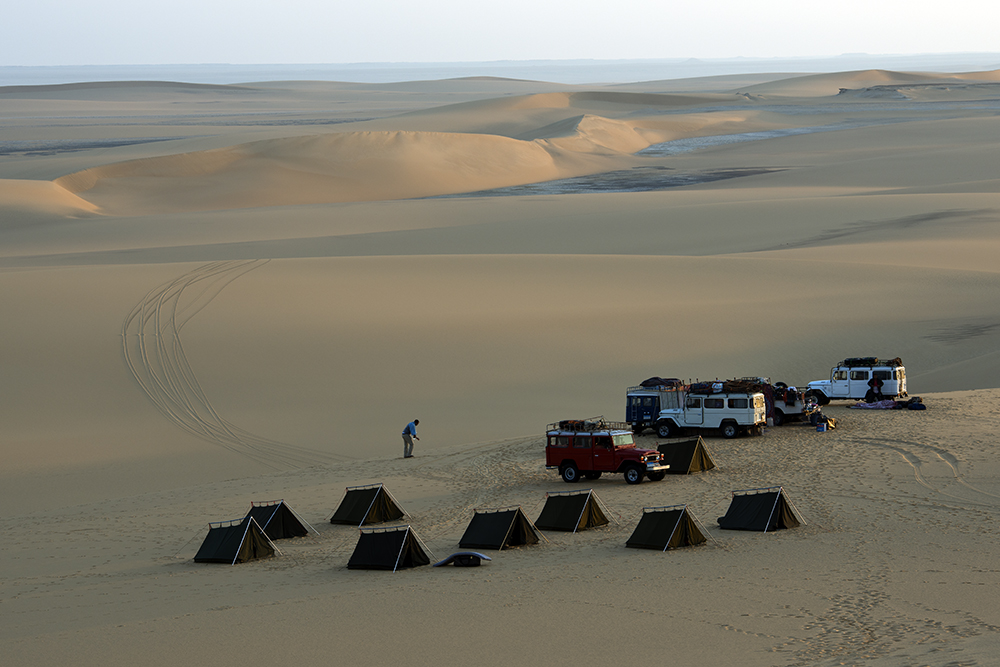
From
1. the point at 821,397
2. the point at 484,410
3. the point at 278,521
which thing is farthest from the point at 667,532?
the point at 821,397

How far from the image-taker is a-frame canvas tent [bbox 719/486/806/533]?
13.2m

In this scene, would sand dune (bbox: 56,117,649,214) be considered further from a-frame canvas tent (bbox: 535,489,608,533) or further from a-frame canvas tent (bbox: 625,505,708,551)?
a-frame canvas tent (bbox: 625,505,708,551)

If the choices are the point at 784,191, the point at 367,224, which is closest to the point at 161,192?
the point at 367,224

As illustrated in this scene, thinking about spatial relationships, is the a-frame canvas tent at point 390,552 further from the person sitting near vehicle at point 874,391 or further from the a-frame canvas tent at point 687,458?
the person sitting near vehicle at point 874,391

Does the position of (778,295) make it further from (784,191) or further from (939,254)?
(784,191)

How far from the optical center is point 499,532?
514 inches

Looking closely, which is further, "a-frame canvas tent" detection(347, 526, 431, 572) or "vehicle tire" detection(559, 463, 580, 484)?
"vehicle tire" detection(559, 463, 580, 484)

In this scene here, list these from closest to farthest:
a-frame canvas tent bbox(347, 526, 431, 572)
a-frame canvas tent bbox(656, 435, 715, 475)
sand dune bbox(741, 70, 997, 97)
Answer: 1. a-frame canvas tent bbox(347, 526, 431, 572)
2. a-frame canvas tent bbox(656, 435, 715, 475)
3. sand dune bbox(741, 70, 997, 97)

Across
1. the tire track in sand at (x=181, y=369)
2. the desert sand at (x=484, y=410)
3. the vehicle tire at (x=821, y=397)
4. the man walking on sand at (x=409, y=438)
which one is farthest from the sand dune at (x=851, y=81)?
the man walking on sand at (x=409, y=438)

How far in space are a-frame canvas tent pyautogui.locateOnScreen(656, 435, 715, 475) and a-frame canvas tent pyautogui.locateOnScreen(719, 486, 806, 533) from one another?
3.18m

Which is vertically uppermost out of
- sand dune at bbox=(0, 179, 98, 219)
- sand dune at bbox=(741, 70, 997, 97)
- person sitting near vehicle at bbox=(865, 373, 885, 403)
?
sand dune at bbox=(741, 70, 997, 97)

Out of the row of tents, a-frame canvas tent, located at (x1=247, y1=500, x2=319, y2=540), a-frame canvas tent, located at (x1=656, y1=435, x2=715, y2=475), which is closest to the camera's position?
the row of tents

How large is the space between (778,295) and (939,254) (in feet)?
25.3

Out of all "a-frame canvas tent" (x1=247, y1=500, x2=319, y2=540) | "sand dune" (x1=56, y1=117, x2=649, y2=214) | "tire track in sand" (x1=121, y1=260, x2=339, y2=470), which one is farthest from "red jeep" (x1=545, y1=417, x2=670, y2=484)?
"sand dune" (x1=56, y1=117, x2=649, y2=214)
